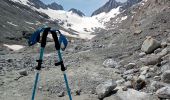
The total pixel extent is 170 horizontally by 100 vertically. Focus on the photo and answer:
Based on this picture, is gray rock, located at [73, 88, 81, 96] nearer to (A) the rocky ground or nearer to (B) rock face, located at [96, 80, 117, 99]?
(A) the rocky ground

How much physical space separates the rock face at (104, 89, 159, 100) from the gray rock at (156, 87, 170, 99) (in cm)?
31

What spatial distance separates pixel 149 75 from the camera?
1844 cm

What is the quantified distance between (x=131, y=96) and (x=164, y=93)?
1.57 m

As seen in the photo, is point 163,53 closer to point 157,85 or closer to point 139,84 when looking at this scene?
point 139,84

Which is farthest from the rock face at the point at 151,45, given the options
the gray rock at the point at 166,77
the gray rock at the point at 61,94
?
the gray rock at the point at 61,94

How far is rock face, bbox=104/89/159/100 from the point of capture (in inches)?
614

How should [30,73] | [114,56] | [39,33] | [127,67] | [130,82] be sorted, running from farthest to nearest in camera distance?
1. [114,56]
2. [30,73]
3. [127,67]
4. [130,82]
5. [39,33]

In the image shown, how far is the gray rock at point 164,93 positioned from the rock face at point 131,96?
1.02 feet

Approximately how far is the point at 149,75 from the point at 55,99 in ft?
16.0

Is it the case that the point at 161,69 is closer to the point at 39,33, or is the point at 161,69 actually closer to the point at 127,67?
the point at 127,67

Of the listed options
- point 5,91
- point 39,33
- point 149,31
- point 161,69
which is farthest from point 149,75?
point 149,31

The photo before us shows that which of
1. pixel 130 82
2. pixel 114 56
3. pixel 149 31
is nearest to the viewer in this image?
pixel 130 82

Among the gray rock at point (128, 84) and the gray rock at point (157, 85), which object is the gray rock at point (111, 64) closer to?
the gray rock at point (128, 84)

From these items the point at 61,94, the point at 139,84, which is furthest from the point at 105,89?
the point at 61,94
